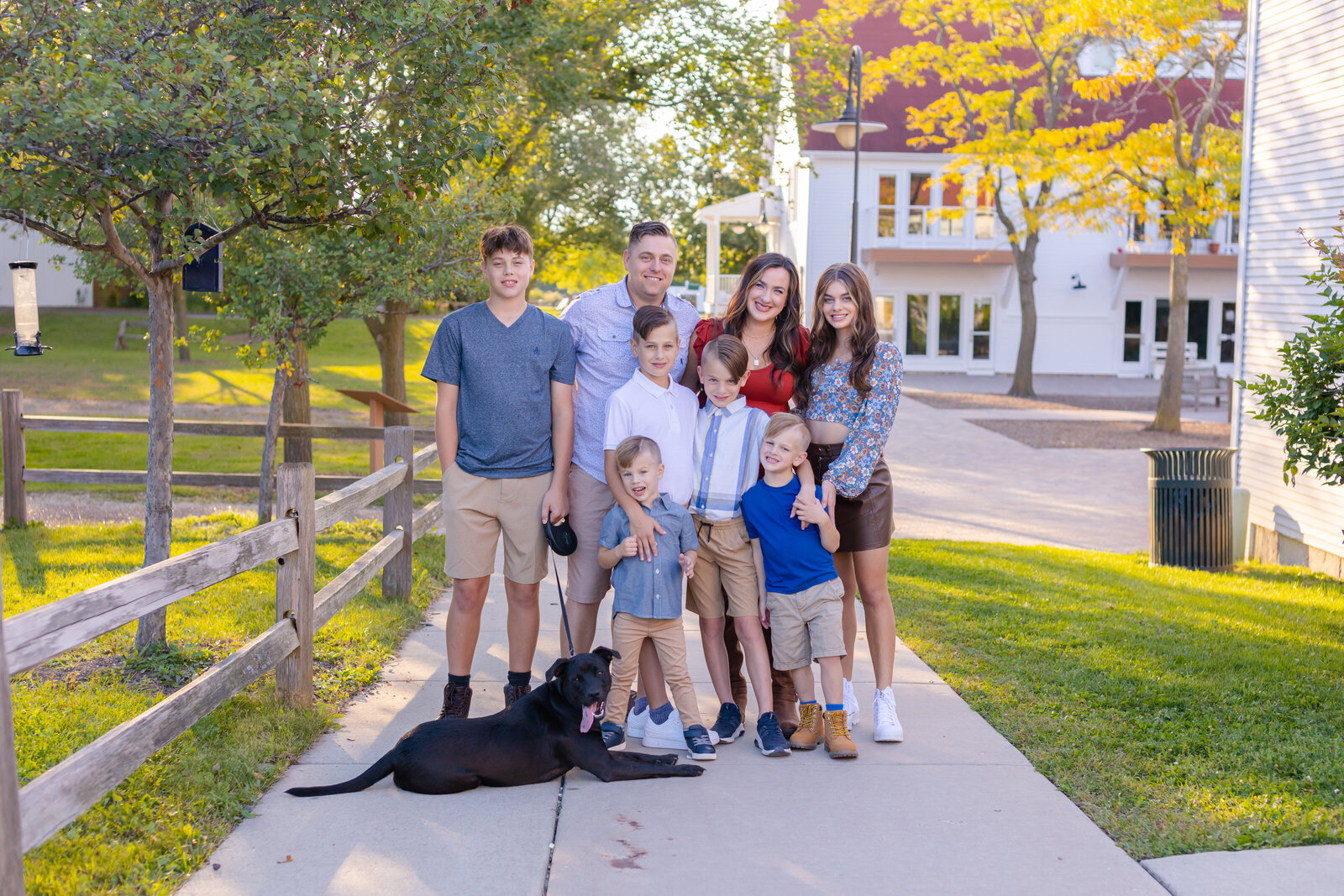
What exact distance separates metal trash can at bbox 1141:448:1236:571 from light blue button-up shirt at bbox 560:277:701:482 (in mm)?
5595

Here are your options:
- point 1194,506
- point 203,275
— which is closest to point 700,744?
point 203,275

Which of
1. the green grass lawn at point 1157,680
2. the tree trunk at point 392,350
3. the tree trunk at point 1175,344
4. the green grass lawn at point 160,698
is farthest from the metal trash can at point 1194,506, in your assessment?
the tree trunk at point 1175,344

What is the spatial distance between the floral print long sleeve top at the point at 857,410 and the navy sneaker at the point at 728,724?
1.02 meters

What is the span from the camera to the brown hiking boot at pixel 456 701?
15.8 ft

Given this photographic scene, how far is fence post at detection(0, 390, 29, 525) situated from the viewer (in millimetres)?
9672

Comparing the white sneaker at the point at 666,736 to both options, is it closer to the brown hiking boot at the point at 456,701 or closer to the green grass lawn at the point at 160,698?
the brown hiking boot at the point at 456,701

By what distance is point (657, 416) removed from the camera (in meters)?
4.59

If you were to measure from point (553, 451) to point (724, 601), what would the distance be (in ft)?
3.12

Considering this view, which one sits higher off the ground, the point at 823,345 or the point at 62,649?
the point at 823,345

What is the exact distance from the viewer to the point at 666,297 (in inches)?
197

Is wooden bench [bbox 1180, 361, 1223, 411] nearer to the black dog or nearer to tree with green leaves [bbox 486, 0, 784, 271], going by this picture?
tree with green leaves [bbox 486, 0, 784, 271]

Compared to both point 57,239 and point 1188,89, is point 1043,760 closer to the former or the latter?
point 57,239

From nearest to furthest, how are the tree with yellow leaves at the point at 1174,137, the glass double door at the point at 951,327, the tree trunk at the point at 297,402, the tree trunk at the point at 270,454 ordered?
the tree trunk at the point at 270,454 < the tree trunk at the point at 297,402 < the tree with yellow leaves at the point at 1174,137 < the glass double door at the point at 951,327

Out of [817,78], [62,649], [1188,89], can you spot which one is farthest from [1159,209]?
[62,649]
